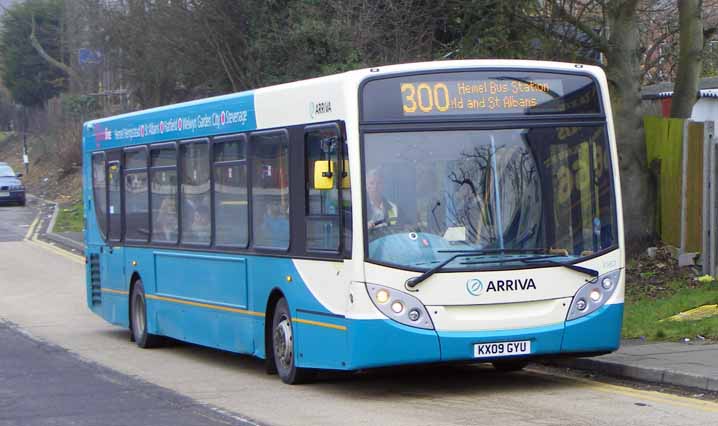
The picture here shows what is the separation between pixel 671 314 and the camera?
14805 mm

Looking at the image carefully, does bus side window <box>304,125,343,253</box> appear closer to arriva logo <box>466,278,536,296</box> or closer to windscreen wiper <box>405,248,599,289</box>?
windscreen wiper <box>405,248,599,289</box>

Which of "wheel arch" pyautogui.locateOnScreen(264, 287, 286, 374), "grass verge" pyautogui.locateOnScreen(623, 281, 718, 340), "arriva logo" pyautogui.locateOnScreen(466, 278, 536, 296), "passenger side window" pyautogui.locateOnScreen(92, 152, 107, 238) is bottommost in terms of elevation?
A: "grass verge" pyautogui.locateOnScreen(623, 281, 718, 340)

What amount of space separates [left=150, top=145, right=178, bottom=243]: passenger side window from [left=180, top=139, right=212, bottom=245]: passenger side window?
1.16 ft

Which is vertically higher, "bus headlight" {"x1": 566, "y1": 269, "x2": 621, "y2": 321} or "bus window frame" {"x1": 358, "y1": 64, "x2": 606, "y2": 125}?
"bus window frame" {"x1": 358, "y1": 64, "x2": 606, "y2": 125}

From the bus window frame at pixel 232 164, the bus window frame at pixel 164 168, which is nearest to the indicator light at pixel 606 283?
the bus window frame at pixel 232 164

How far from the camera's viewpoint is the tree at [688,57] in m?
19.1

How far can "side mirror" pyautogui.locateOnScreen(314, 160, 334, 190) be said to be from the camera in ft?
35.7

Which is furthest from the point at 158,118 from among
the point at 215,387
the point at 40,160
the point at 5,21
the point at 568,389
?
the point at 5,21

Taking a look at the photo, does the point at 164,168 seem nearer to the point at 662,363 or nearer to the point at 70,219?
the point at 662,363

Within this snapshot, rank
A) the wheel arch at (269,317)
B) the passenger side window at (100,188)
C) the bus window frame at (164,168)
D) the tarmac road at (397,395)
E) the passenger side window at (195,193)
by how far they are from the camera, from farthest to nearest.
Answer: the passenger side window at (100,188), the bus window frame at (164,168), the passenger side window at (195,193), the wheel arch at (269,317), the tarmac road at (397,395)

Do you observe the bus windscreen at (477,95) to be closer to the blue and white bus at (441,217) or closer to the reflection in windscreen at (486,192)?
the blue and white bus at (441,217)

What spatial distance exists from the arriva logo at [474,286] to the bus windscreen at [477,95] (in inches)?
55.6

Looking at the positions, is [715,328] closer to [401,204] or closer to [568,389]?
[568,389]

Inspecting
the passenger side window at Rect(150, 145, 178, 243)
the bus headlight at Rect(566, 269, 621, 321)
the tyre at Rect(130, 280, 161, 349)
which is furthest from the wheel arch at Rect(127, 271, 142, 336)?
the bus headlight at Rect(566, 269, 621, 321)
